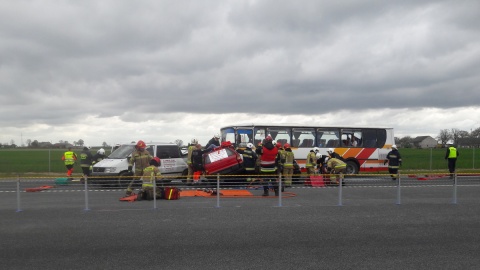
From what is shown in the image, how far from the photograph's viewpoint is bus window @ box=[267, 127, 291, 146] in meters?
23.2

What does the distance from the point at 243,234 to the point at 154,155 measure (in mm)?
11570

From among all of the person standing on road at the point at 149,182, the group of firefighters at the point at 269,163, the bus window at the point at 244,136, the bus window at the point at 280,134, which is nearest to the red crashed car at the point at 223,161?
the group of firefighters at the point at 269,163

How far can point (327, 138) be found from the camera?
79.3ft

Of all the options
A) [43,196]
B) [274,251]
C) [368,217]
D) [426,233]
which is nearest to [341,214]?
[368,217]

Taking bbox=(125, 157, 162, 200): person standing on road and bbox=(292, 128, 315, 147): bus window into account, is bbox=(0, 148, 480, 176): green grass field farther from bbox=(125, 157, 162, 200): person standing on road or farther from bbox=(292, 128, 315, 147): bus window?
bbox=(125, 157, 162, 200): person standing on road

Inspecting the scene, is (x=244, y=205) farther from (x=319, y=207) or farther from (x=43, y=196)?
(x=43, y=196)

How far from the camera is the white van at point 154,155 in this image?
1872 centimetres

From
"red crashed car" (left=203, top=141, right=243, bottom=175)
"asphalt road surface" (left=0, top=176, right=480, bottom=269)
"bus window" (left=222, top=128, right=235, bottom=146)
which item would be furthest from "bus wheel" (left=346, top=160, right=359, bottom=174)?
"asphalt road surface" (left=0, top=176, right=480, bottom=269)

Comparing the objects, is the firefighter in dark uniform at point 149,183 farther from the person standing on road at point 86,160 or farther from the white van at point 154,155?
the person standing on road at point 86,160

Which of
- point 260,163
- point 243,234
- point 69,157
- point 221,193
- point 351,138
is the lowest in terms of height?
point 243,234

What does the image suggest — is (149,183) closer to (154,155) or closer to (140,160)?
(140,160)

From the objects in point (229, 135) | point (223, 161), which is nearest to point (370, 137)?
point (229, 135)

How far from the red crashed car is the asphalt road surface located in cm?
344

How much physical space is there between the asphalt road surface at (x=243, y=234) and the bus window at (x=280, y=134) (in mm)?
9352
